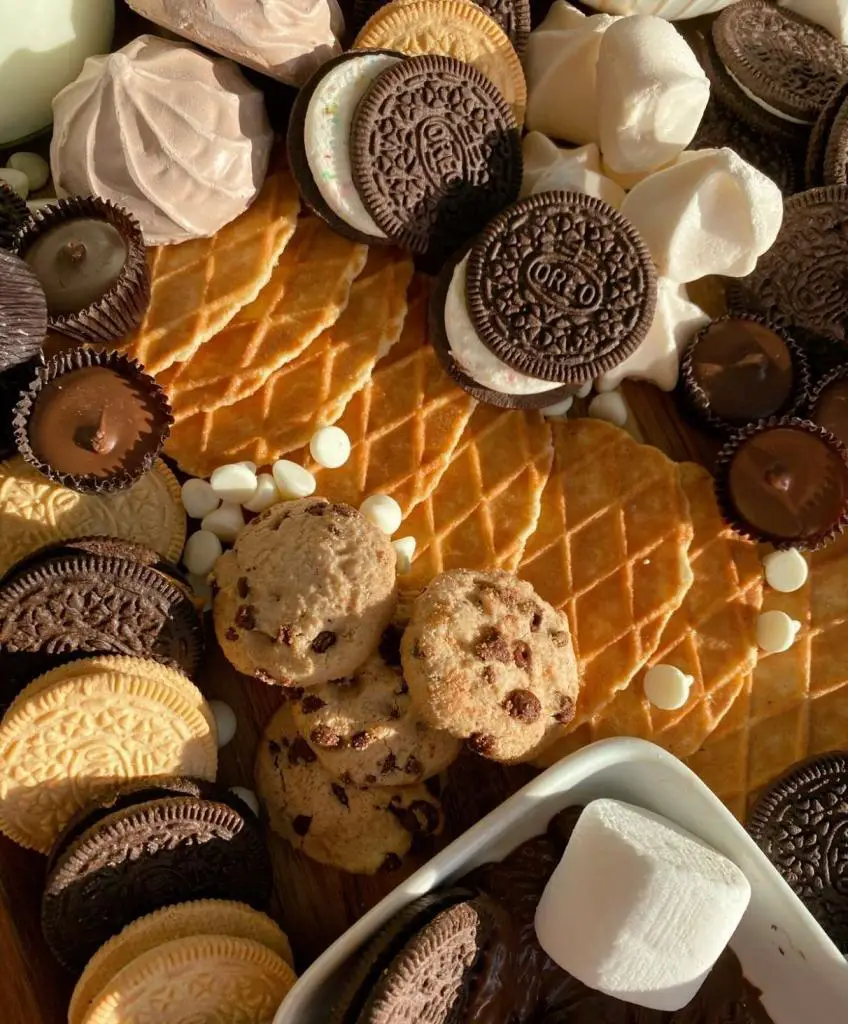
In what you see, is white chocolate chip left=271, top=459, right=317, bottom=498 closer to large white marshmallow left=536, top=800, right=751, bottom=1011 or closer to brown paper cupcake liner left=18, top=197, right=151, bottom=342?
brown paper cupcake liner left=18, top=197, right=151, bottom=342

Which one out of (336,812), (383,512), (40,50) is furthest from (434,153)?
(336,812)

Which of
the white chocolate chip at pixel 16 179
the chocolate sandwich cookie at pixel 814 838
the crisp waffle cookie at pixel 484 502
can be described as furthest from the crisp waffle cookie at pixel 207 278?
the chocolate sandwich cookie at pixel 814 838

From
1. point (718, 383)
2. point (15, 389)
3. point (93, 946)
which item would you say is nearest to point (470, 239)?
point (718, 383)

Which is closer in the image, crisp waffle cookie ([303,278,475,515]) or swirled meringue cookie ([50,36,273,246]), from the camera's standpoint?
swirled meringue cookie ([50,36,273,246])

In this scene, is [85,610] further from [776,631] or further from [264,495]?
[776,631]

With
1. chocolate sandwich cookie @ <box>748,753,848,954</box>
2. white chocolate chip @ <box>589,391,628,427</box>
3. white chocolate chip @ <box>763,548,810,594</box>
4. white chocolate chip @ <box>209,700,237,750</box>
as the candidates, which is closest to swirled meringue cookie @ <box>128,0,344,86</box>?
white chocolate chip @ <box>589,391,628,427</box>

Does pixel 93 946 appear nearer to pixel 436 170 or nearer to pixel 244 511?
pixel 244 511

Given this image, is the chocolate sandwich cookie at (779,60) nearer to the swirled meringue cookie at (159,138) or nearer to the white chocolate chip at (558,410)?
the white chocolate chip at (558,410)
